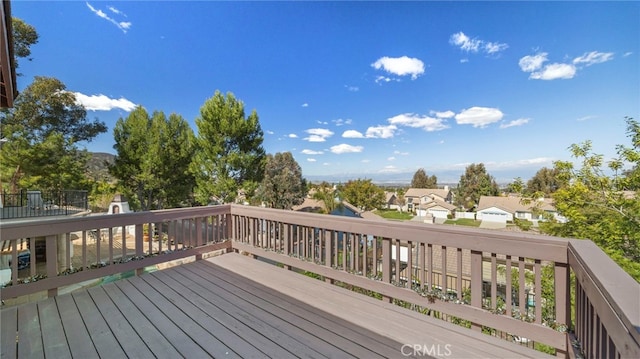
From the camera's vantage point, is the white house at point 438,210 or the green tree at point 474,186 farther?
the green tree at point 474,186

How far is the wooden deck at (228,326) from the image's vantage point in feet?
5.23

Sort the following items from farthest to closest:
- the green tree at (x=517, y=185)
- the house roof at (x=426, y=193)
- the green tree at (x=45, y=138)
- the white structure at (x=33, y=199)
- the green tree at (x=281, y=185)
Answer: the house roof at (x=426, y=193)
the green tree at (x=281, y=185)
the green tree at (x=45, y=138)
the white structure at (x=33, y=199)
the green tree at (x=517, y=185)

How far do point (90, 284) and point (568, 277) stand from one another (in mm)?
4615

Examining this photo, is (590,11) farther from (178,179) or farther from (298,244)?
(178,179)

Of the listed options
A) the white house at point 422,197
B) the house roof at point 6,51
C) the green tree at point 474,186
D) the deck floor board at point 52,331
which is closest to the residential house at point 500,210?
the green tree at point 474,186

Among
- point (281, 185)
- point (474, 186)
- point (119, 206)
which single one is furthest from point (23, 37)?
point (474, 186)

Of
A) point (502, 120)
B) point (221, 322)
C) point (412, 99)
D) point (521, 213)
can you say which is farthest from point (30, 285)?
point (521, 213)

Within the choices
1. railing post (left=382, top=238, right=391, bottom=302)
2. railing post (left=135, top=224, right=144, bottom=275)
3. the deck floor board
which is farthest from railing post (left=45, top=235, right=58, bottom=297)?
railing post (left=382, top=238, right=391, bottom=302)

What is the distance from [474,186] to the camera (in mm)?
34438

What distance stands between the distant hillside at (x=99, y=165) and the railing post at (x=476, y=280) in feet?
60.1

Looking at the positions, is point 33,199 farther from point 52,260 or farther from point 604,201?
point 604,201

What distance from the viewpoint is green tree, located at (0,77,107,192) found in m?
9.88

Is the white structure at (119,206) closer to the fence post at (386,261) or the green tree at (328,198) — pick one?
the green tree at (328,198)

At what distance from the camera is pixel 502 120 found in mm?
16766
